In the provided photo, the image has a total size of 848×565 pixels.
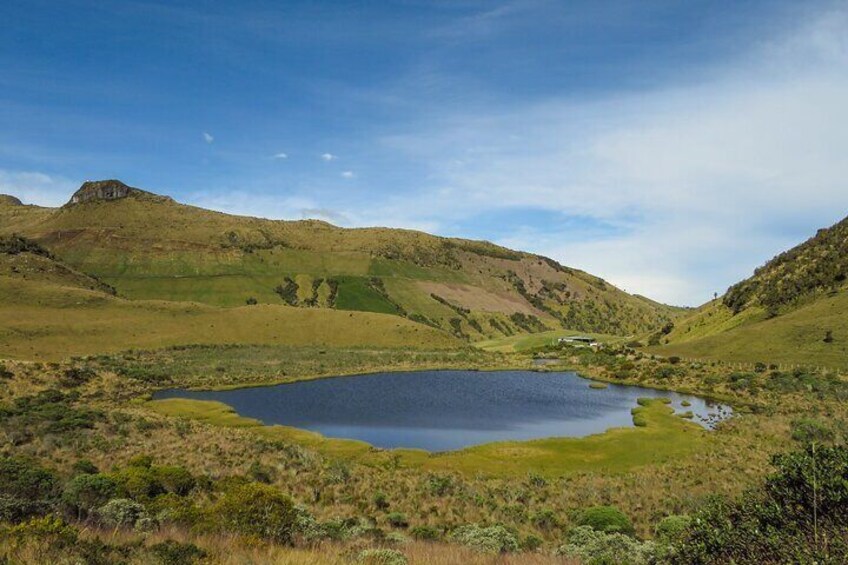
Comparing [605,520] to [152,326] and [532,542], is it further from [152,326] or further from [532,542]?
[152,326]

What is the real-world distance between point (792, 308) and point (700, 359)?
26419 millimetres

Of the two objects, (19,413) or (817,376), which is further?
(817,376)

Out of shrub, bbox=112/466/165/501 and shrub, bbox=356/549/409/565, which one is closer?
shrub, bbox=356/549/409/565

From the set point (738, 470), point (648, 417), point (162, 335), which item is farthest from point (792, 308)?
point (162, 335)

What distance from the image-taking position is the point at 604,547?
83.3 feet

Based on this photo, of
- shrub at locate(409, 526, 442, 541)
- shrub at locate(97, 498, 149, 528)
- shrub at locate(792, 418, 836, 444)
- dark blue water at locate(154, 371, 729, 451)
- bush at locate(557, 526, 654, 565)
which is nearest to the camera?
shrub at locate(97, 498, 149, 528)

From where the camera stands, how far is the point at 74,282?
182 m

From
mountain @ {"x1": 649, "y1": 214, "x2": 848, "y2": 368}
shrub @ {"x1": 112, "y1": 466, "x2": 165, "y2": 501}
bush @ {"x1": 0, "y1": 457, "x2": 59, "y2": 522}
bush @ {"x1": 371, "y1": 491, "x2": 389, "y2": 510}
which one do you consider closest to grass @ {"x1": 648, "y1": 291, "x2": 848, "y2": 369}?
mountain @ {"x1": 649, "y1": 214, "x2": 848, "y2": 368}

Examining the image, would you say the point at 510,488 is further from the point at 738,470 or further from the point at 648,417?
the point at 648,417

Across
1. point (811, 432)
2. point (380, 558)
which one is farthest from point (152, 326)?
point (380, 558)

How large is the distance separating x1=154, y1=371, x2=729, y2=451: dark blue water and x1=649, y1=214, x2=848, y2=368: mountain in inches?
1255

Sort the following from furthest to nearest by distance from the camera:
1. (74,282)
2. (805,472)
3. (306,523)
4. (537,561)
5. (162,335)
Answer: (74,282) → (162,335) → (306,523) → (537,561) → (805,472)

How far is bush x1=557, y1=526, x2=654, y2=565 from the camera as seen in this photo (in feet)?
75.8

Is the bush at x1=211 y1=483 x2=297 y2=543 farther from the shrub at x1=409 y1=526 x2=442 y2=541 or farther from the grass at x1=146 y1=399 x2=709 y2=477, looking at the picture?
the grass at x1=146 y1=399 x2=709 y2=477
